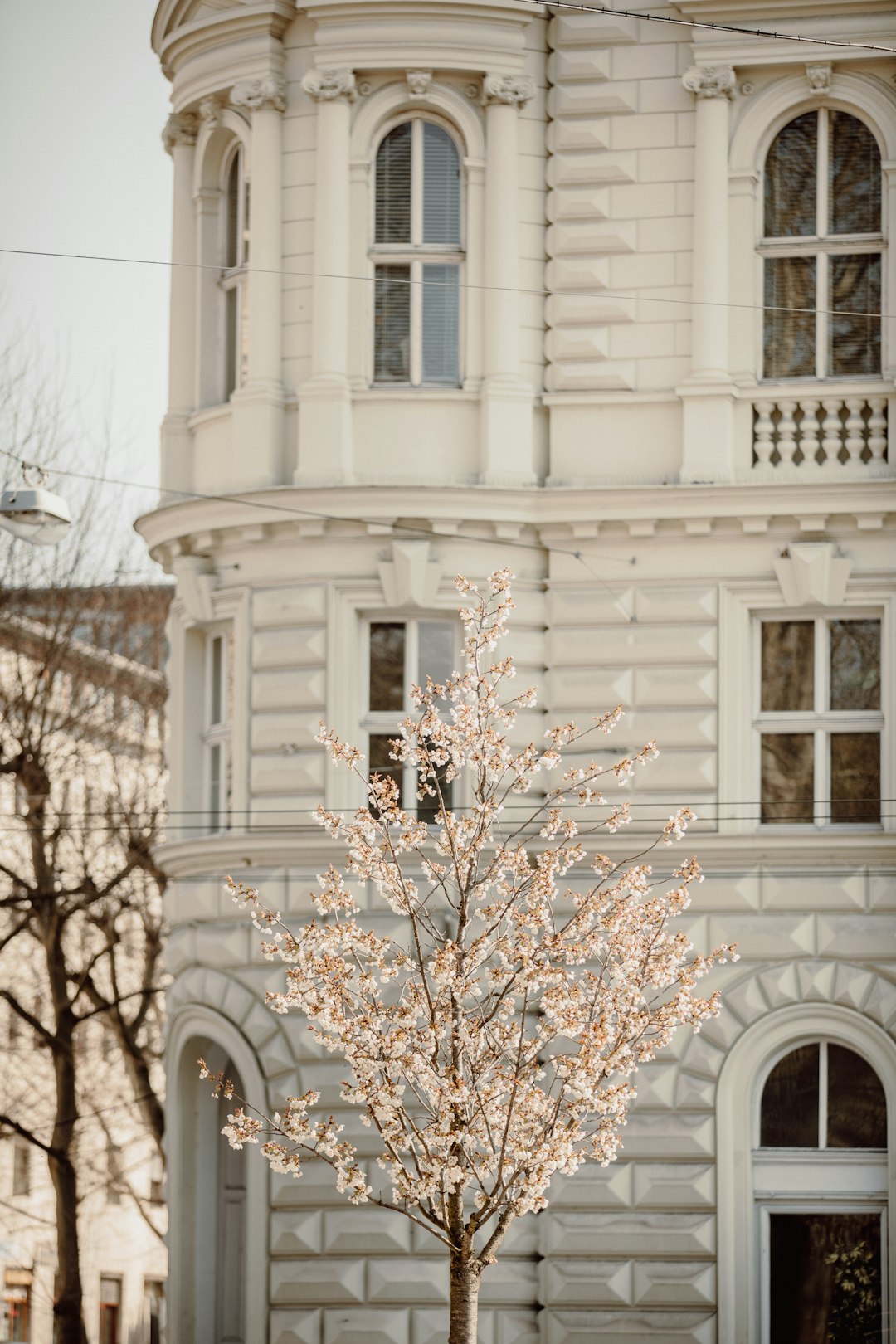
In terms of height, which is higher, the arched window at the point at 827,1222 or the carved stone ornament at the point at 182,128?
the carved stone ornament at the point at 182,128

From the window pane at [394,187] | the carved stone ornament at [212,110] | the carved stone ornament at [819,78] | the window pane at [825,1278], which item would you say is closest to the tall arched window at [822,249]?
the carved stone ornament at [819,78]

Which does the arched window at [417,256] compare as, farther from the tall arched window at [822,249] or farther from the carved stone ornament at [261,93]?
the tall arched window at [822,249]

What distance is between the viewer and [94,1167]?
39125 millimetres

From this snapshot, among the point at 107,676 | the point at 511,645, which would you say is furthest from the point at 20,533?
the point at 107,676

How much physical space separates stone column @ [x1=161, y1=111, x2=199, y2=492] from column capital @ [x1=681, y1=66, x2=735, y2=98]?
5286 millimetres

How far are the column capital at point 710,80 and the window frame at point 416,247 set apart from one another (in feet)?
7.78

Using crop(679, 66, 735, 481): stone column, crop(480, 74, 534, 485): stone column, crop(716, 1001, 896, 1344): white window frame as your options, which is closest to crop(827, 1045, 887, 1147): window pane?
crop(716, 1001, 896, 1344): white window frame

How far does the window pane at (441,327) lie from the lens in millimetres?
23672

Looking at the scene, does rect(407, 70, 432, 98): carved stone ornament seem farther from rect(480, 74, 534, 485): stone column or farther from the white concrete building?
rect(480, 74, 534, 485): stone column

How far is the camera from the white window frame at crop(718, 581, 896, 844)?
22.8 metres

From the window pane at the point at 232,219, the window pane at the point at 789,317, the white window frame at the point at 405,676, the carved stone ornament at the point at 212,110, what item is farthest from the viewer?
the window pane at the point at 232,219

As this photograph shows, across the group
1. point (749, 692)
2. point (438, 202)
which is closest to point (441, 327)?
point (438, 202)

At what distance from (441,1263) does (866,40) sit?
12471 millimetres

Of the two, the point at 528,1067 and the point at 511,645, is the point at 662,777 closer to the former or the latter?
the point at 511,645
